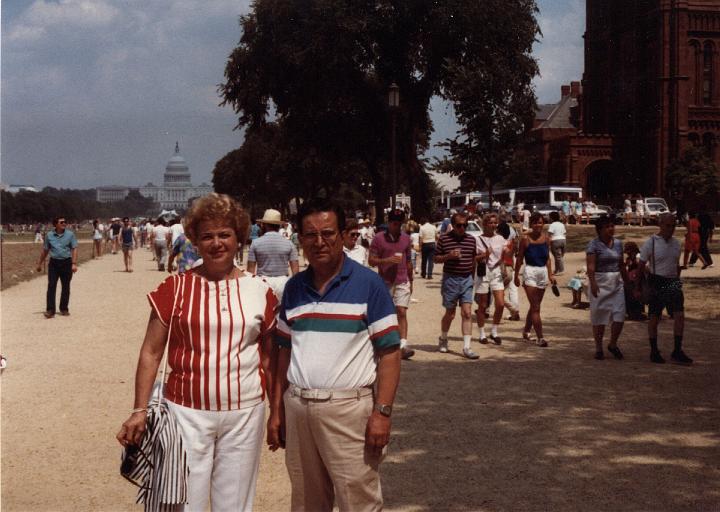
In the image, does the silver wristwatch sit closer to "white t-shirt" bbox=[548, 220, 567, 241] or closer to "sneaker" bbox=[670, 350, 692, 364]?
"sneaker" bbox=[670, 350, 692, 364]

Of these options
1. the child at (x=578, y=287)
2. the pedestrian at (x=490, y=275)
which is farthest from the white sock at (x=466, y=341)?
the child at (x=578, y=287)

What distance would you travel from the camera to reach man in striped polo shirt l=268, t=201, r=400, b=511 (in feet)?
13.1

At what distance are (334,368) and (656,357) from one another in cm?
835

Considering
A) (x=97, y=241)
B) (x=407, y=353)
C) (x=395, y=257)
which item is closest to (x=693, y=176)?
(x=97, y=241)

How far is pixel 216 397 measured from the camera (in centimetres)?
395

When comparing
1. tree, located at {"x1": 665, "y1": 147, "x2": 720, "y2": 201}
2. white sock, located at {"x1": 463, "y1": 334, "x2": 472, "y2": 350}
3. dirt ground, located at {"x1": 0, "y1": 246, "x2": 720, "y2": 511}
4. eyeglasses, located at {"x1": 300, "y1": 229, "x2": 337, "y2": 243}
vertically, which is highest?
tree, located at {"x1": 665, "y1": 147, "x2": 720, "y2": 201}

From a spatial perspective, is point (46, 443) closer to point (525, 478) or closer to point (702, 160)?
point (525, 478)

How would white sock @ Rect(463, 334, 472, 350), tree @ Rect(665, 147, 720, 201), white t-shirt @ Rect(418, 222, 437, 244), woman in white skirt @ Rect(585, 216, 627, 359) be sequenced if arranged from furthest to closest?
tree @ Rect(665, 147, 720, 201) < white t-shirt @ Rect(418, 222, 437, 244) < white sock @ Rect(463, 334, 472, 350) < woman in white skirt @ Rect(585, 216, 627, 359)

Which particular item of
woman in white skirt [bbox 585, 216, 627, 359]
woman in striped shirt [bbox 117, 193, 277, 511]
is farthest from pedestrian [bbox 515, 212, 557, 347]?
woman in striped shirt [bbox 117, 193, 277, 511]

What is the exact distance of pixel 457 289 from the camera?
11.8m

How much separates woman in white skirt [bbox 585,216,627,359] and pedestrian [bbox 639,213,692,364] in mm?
357

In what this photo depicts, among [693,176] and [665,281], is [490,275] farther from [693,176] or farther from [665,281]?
[693,176]

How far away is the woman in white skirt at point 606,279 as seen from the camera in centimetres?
1166

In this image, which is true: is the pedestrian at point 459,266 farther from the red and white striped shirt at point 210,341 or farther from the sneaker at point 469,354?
the red and white striped shirt at point 210,341
